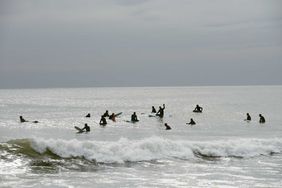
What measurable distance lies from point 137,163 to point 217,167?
400cm

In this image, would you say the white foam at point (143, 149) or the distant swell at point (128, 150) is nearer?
the distant swell at point (128, 150)

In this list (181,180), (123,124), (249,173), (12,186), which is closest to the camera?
(12,186)

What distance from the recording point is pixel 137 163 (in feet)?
74.6

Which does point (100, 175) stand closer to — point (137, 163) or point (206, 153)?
point (137, 163)

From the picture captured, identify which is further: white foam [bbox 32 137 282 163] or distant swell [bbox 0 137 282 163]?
white foam [bbox 32 137 282 163]

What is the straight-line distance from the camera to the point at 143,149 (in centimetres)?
2505

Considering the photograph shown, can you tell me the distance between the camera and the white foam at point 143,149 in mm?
23312

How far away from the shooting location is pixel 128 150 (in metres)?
Result: 24.2

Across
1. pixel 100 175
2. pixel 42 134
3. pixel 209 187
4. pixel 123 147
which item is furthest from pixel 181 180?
pixel 42 134

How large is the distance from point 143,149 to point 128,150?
114 centimetres

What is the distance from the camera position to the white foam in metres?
23.3

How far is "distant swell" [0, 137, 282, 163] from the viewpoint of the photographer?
23078 mm

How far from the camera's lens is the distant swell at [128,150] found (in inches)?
909

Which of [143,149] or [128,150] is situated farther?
[143,149]
